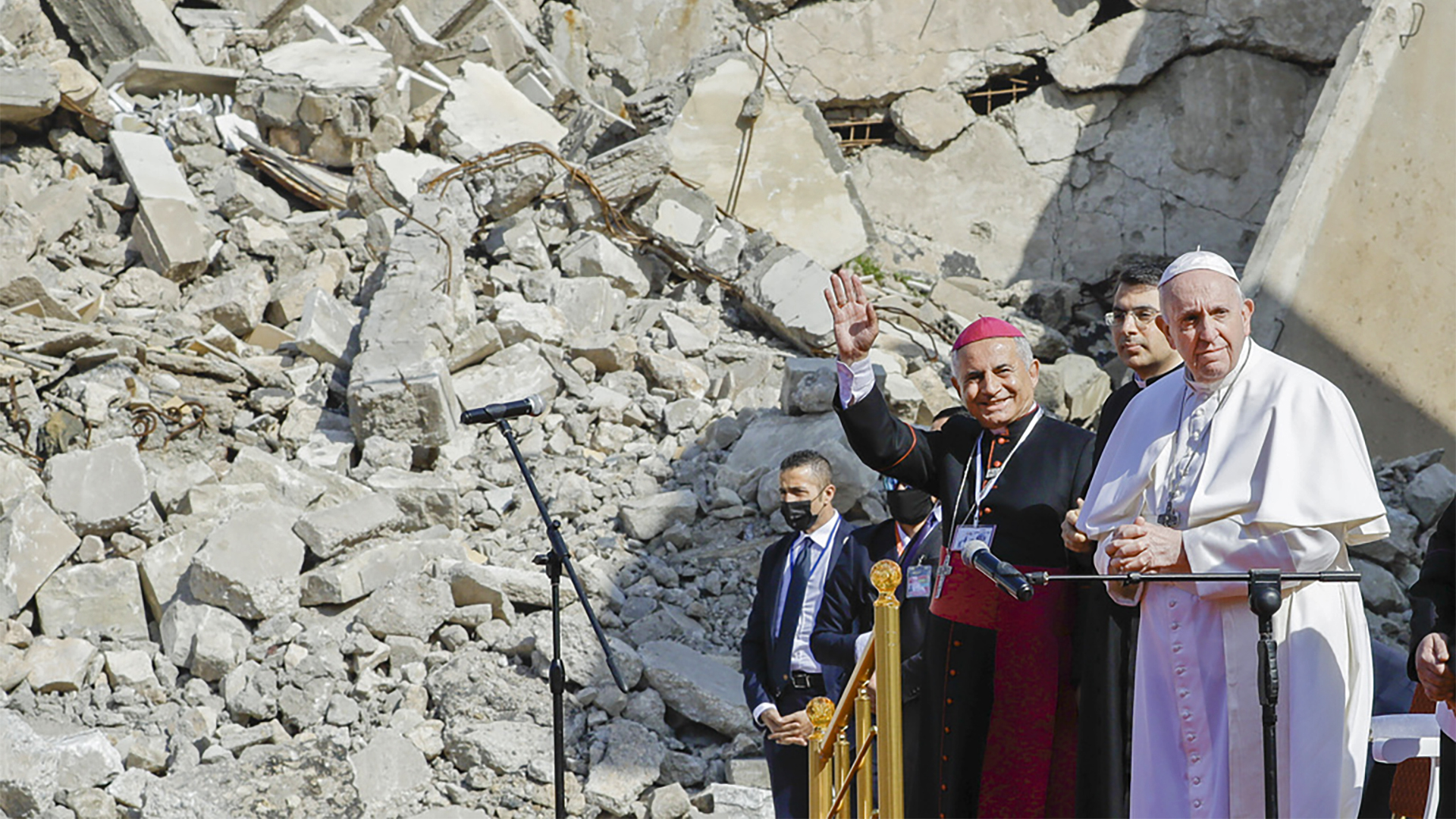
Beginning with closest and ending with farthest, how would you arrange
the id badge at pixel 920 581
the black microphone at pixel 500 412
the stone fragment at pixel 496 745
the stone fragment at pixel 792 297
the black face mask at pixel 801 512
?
1. the id badge at pixel 920 581
2. the black face mask at pixel 801 512
3. the black microphone at pixel 500 412
4. the stone fragment at pixel 496 745
5. the stone fragment at pixel 792 297

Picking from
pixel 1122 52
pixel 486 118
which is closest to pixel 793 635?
pixel 486 118

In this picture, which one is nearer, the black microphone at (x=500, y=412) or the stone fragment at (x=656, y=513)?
the black microphone at (x=500, y=412)

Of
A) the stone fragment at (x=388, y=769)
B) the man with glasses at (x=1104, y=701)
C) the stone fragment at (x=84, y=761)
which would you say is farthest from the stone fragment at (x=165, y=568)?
the man with glasses at (x=1104, y=701)

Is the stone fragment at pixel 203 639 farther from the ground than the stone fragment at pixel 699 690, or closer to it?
farther from the ground

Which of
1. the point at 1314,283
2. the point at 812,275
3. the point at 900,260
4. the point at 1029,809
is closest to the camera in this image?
the point at 1029,809

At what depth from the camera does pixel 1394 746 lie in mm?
2684

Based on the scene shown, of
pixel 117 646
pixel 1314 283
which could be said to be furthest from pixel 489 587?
pixel 1314 283

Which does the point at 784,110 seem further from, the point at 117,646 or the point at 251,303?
the point at 117,646

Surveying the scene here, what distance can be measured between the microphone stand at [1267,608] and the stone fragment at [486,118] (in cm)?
1034

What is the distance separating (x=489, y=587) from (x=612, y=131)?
5809 mm

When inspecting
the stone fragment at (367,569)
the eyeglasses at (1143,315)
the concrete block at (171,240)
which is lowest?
the stone fragment at (367,569)

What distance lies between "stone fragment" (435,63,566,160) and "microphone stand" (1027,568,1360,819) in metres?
10.3

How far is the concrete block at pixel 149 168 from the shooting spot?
11258 mm

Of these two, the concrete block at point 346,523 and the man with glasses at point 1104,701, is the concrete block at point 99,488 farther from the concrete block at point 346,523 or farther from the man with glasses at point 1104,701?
the man with glasses at point 1104,701
